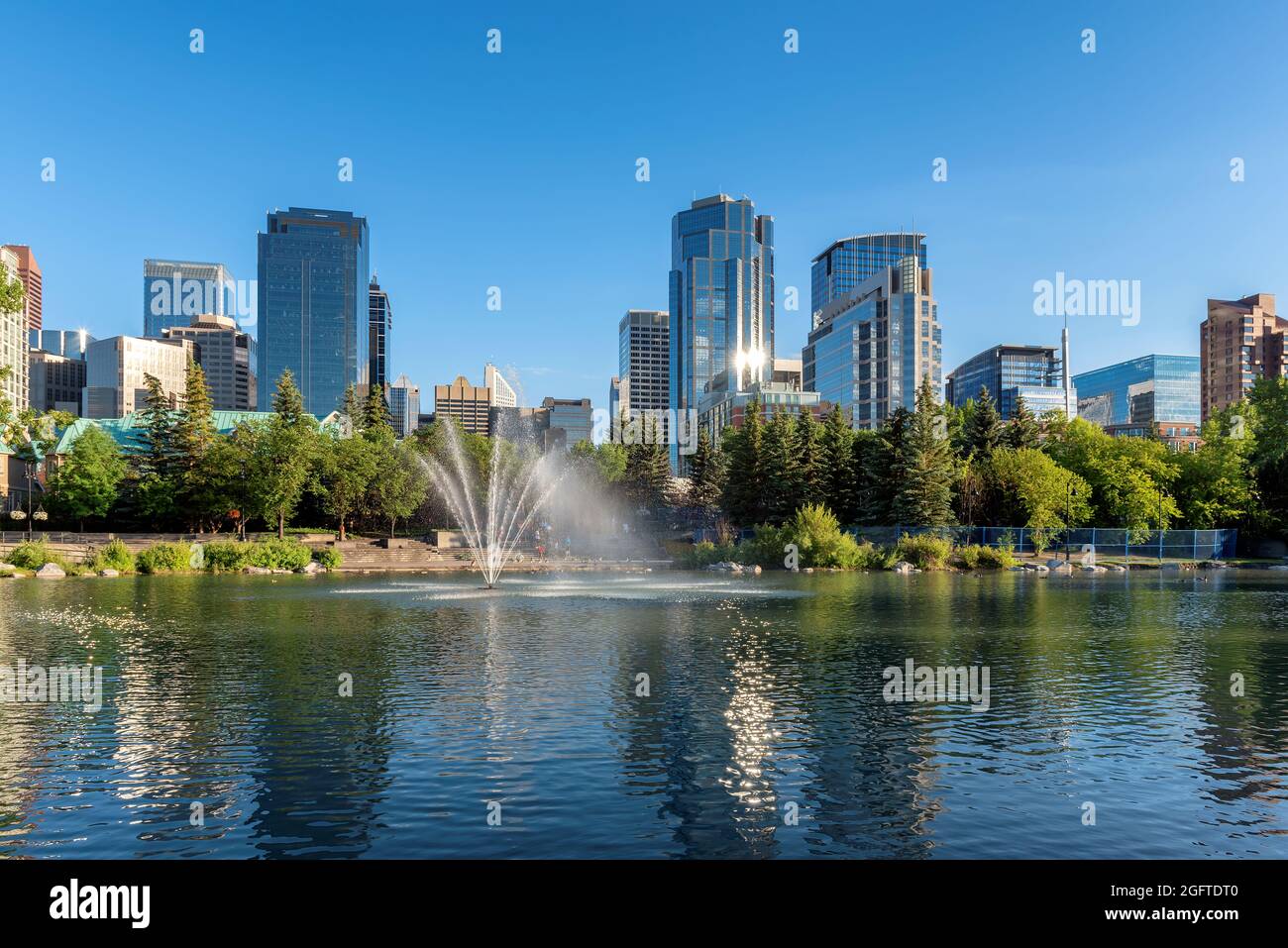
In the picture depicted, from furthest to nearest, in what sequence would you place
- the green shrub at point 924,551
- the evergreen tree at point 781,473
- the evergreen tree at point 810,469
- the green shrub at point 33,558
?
1. the evergreen tree at point 781,473
2. the evergreen tree at point 810,469
3. the green shrub at point 924,551
4. the green shrub at point 33,558

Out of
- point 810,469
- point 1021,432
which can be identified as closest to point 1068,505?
point 1021,432

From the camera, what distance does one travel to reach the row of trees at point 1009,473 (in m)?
84.6

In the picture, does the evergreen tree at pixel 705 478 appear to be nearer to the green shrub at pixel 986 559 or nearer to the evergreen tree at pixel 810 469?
the evergreen tree at pixel 810 469

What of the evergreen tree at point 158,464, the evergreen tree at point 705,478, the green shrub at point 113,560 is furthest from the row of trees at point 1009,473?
the evergreen tree at point 158,464

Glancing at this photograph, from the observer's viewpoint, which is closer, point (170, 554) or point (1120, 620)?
point (1120, 620)

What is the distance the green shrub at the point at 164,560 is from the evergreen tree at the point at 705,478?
199 feet

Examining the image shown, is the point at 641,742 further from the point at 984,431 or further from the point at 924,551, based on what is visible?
the point at 984,431

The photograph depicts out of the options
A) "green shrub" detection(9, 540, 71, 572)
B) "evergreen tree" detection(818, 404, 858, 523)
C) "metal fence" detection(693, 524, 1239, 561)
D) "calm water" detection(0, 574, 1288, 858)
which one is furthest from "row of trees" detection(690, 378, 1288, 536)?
"green shrub" detection(9, 540, 71, 572)

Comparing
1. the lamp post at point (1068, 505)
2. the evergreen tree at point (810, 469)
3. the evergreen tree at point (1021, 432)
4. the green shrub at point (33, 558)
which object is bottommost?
the green shrub at point (33, 558)

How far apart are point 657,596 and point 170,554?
150ft

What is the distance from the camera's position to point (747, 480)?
96938 millimetres
